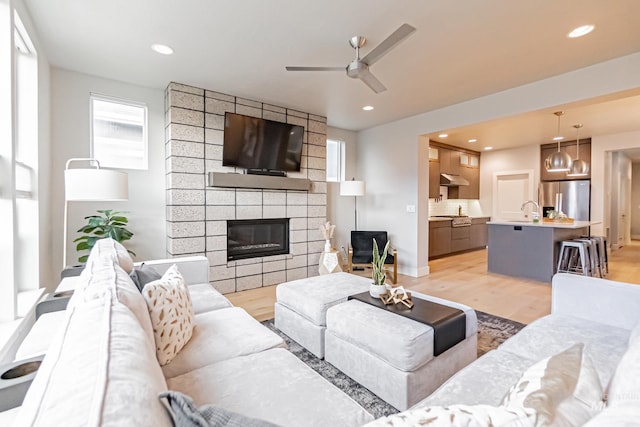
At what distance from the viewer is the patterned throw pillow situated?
54.1 inches

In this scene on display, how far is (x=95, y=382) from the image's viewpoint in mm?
500

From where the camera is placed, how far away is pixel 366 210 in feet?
18.7

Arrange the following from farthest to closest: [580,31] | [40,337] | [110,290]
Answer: [580,31]
[40,337]
[110,290]

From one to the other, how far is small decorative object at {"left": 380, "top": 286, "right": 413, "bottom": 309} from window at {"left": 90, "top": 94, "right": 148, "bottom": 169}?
10.7 ft

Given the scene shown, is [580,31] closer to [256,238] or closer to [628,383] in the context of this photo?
[628,383]

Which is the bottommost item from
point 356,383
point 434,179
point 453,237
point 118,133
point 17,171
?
point 356,383

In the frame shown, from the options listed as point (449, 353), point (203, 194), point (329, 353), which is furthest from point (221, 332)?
point (203, 194)

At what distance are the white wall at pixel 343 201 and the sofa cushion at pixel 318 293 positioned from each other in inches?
103

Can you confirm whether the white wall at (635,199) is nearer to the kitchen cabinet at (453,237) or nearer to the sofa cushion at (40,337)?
the kitchen cabinet at (453,237)

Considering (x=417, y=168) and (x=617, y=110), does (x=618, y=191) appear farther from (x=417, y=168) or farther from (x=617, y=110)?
(x=417, y=168)

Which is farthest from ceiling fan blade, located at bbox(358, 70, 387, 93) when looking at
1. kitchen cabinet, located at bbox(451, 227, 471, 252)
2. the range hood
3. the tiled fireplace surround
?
kitchen cabinet, located at bbox(451, 227, 471, 252)

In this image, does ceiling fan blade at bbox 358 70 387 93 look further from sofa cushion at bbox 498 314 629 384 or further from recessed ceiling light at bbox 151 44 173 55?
sofa cushion at bbox 498 314 629 384

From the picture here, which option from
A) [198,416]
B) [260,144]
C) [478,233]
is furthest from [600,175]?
[198,416]

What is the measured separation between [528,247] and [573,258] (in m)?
0.77
